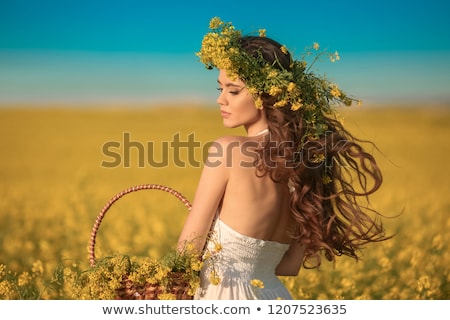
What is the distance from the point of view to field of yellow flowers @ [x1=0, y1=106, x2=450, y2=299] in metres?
5.68

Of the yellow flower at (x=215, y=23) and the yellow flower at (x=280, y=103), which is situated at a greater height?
the yellow flower at (x=215, y=23)

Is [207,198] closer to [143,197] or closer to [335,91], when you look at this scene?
[335,91]

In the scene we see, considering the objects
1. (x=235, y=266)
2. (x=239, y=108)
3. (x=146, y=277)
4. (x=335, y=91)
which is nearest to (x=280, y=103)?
(x=239, y=108)

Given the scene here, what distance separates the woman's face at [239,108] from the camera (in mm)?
3521

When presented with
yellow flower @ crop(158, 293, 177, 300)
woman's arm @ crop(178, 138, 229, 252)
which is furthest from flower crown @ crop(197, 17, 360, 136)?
yellow flower @ crop(158, 293, 177, 300)

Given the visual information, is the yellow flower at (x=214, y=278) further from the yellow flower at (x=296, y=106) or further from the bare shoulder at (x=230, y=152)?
the yellow flower at (x=296, y=106)

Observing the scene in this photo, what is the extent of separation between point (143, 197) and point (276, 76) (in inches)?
252

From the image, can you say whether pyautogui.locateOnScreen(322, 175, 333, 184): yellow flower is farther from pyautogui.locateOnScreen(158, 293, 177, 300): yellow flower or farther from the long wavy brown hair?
pyautogui.locateOnScreen(158, 293, 177, 300): yellow flower

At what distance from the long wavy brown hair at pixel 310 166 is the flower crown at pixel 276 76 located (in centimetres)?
4

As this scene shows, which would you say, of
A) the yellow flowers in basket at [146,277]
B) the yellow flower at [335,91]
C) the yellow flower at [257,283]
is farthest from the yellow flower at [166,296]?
the yellow flower at [335,91]

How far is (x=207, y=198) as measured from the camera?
11.0ft

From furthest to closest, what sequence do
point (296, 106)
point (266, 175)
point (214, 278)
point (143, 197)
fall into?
1. point (143, 197)
2. point (296, 106)
3. point (266, 175)
4. point (214, 278)

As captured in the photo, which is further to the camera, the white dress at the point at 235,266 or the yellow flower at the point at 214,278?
the white dress at the point at 235,266

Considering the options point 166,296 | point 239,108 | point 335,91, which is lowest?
point 166,296
